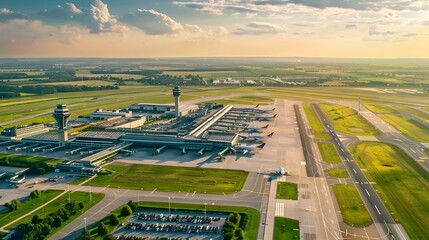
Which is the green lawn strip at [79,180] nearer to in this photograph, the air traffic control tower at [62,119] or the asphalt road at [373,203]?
the air traffic control tower at [62,119]

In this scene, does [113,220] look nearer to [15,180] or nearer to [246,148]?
[15,180]

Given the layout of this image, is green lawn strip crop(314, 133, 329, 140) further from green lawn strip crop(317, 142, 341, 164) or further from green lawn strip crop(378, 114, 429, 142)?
green lawn strip crop(378, 114, 429, 142)

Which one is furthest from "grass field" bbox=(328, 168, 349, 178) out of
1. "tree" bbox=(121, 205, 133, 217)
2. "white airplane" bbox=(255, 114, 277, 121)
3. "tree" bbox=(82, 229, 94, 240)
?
"white airplane" bbox=(255, 114, 277, 121)

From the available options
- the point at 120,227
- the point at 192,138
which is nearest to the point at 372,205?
the point at 120,227

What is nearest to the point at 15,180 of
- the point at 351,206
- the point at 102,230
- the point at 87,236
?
the point at 102,230

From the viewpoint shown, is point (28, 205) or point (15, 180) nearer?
point (28, 205)

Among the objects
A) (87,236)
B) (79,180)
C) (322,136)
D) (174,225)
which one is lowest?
(79,180)
